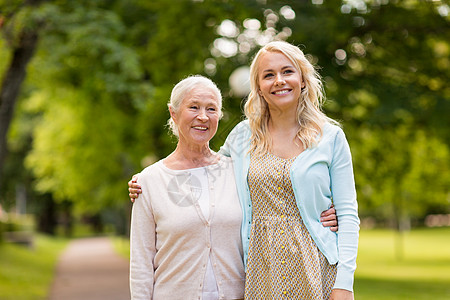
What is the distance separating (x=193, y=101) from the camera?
3027 mm

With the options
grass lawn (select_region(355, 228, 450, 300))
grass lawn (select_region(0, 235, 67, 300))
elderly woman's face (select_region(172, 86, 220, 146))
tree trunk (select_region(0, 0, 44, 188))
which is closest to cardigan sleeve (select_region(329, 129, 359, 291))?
elderly woman's face (select_region(172, 86, 220, 146))

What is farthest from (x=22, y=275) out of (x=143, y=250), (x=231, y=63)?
(x=143, y=250)

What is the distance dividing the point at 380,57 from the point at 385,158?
4.34 metres

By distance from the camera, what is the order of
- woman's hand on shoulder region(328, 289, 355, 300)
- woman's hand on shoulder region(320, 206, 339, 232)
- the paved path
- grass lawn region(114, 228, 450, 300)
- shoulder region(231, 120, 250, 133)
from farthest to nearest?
grass lawn region(114, 228, 450, 300), the paved path, shoulder region(231, 120, 250, 133), woman's hand on shoulder region(320, 206, 339, 232), woman's hand on shoulder region(328, 289, 355, 300)

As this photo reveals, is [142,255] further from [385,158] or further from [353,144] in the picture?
[385,158]

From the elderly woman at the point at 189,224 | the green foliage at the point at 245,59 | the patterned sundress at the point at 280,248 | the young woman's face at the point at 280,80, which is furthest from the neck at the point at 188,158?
the green foliage at the point at 245,59

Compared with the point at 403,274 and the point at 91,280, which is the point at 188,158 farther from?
the point at 403,274

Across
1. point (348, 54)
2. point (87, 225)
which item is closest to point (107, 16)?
point (348, 54)

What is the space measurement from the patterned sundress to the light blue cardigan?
1.5 inches

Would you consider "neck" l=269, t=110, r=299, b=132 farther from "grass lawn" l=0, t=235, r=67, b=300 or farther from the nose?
"grass lawn" l=0, t=235, r=67, b=300

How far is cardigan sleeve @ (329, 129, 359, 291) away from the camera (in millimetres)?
2822

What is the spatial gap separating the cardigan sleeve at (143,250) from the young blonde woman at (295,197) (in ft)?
1.47

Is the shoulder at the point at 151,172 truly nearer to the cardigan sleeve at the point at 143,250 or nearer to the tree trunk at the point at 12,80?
the cardigan sleeve at the point at 143,250

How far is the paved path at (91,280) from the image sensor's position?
11805 millimetres
